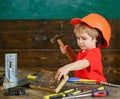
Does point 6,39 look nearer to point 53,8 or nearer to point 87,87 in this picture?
point 53,8

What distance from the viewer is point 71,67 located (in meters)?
1.62

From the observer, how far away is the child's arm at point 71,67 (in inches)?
60.1

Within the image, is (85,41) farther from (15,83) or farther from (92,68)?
(15,83)

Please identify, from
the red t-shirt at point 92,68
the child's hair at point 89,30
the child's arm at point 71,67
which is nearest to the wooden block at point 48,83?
the child's arm at point 71,67

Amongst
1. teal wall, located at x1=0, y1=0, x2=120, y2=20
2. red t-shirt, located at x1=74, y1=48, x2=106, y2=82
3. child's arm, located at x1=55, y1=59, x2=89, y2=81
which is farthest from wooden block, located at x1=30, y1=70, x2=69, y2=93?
teal wall, located at x1=0, y1=0, x2=120, y2=20

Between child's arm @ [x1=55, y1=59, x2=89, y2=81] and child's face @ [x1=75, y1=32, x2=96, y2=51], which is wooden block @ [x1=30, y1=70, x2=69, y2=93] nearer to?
child's arm @ [x1=55, y1=59, x2=89, y2=81]

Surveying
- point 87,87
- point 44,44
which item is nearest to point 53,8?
point 44,44

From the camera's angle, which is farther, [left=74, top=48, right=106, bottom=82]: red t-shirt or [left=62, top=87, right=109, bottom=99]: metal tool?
[left=74, top=48, right=106, bottom=82]: red t-shirt

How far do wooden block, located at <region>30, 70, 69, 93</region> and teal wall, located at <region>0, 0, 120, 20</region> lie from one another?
59.3 inches

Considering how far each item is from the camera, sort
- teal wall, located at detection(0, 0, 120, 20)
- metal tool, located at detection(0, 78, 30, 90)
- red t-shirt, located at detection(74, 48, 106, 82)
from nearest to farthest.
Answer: metal tool, located at detection(0, 78, 30, 90), red t-shirt, located at detection(74, 48, 106, 82), teal wall, located at detection(0, 0, 120, 20)

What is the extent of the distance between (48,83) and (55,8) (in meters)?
1.63

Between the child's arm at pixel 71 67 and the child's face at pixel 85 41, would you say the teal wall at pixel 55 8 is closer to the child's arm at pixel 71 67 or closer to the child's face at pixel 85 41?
the child's face at pixel 85 41

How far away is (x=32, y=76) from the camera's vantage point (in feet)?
5.90

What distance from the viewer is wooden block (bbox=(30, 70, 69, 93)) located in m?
1.49
